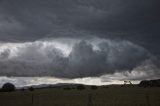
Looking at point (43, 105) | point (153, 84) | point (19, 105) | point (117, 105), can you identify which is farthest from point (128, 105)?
point (153, 84)

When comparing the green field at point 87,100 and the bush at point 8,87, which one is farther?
the bush at point 8,87

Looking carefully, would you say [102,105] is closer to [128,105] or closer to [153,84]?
[128,105]

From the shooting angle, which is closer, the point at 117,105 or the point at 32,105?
the point at 117,105

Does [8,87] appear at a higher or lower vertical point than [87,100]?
higher

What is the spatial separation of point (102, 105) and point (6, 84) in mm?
86007

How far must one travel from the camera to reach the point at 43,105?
46.2 m

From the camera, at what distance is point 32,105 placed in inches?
1859

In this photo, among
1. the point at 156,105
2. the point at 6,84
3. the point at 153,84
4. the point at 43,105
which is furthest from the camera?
the point at 153,84

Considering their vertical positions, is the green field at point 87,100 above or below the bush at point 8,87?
below

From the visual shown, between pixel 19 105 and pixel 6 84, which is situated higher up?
pixel 6 84

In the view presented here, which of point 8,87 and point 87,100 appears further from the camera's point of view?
point 8,87

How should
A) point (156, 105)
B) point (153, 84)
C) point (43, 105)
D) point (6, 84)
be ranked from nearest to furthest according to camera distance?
1. point (156, 105)
2. point (43, 105)
3. point (6, 84)
4. point (153, 84)

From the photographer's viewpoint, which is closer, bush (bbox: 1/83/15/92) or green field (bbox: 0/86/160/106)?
green field (bbox: 0/86/160/106)

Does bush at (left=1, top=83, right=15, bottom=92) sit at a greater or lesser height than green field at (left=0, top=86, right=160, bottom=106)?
greater
